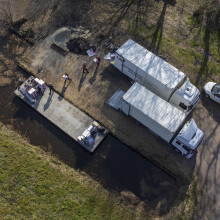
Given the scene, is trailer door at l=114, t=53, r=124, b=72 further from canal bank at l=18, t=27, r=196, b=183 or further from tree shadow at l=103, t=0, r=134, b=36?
tree shadow at l=103, t=0, r=134, b=36

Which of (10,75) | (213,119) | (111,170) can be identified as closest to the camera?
(111,170)

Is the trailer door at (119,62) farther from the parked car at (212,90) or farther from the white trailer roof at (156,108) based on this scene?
the parked car at (212,90)

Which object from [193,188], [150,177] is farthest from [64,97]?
[193,188]

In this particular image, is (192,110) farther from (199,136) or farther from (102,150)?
(102,150)

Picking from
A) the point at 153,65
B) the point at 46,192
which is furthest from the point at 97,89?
the point at 46,192

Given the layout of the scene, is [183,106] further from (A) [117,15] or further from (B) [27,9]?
(B) [27,9]

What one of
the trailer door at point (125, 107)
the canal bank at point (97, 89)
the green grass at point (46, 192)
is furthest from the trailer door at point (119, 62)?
the green grass at point (46, 192)
